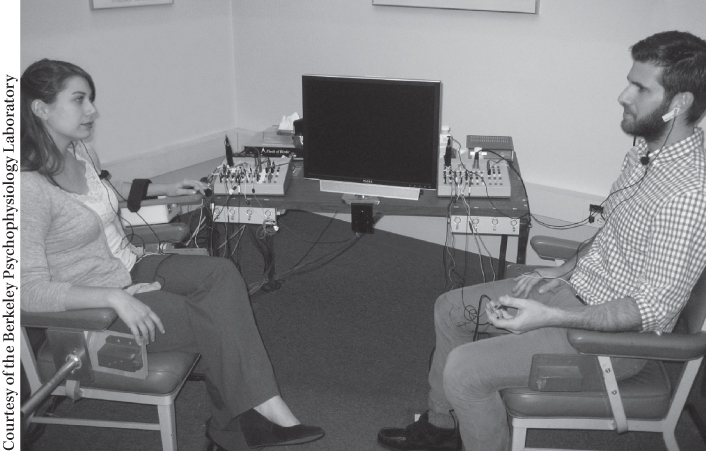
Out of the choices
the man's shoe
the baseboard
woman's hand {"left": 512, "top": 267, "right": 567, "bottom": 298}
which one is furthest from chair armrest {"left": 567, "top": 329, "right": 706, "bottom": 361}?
the baseboard

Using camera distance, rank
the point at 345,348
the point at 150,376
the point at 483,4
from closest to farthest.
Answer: the point at 150,376 → the point at 345,348 → the point at 483,4

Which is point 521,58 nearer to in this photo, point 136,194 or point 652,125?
point 652,125

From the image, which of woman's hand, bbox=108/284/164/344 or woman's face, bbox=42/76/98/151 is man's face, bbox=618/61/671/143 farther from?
woman's face, bbox=42/76/98/151

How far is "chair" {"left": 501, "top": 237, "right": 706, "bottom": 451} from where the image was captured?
1655mm

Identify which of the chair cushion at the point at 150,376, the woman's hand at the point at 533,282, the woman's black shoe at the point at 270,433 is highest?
the woman's hand at the point at 533,282

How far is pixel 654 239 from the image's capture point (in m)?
1.66

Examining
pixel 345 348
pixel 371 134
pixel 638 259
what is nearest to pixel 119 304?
pixel 371 134

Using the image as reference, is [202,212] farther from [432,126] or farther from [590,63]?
[590,63]

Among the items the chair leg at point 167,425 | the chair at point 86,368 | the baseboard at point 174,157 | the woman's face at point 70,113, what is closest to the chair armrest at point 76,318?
the chair at point 86,368

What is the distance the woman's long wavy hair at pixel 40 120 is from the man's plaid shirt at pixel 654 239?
1.62 metres

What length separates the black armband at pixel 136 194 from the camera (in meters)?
2.40

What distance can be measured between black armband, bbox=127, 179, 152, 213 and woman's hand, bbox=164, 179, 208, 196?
77 mm

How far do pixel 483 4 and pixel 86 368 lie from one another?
2318 mm

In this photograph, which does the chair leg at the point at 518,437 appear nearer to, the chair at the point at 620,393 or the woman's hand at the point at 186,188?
the chair at the point at 620,393
